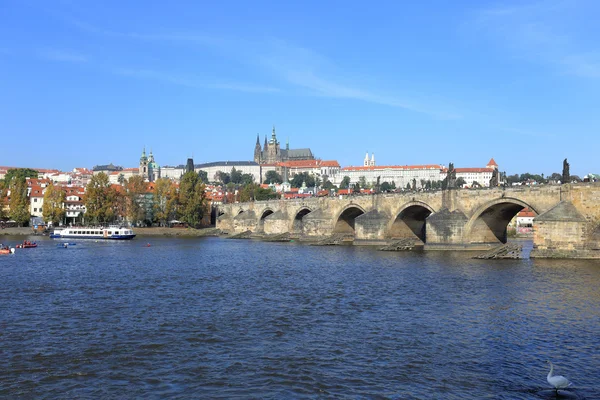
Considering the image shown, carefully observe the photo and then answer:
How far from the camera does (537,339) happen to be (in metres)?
18.0

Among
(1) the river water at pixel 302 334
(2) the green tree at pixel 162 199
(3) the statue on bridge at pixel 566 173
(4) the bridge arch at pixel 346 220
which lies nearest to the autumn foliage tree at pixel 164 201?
(2) the green tree at pixel 162 199

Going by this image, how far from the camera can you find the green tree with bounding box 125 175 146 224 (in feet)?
315

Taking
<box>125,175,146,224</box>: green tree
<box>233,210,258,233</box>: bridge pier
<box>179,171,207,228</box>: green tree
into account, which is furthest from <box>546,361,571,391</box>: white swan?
<box>125,175,146,224</box>: green tree

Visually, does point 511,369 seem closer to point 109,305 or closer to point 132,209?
point 109,305

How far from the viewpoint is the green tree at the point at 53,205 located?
3688 inches

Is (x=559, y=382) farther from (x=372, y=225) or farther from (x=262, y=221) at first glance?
(x=262, y=221)

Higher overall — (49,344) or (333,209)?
(333,209)

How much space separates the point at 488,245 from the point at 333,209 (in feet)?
75.0

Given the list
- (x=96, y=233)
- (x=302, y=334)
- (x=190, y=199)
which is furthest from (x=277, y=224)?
(x=302, y=334)

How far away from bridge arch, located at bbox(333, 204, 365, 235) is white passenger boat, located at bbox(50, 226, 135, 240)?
2670cm

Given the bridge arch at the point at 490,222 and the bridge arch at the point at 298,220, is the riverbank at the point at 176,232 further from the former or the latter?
the bridge arch at the point at 490,222

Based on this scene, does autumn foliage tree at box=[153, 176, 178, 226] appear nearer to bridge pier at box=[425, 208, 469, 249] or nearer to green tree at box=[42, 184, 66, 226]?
green tree at box=[42, 184, 66, 226]

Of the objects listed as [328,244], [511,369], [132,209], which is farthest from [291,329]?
[132,209]

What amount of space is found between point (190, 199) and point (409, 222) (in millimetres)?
46465
